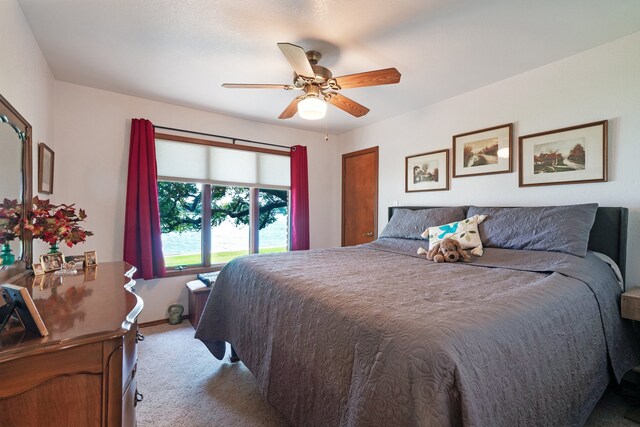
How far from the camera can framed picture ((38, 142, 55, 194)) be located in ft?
7.21

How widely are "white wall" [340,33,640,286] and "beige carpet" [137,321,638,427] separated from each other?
1.02m

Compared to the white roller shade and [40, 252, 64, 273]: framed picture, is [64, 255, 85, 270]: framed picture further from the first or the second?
the white roller shade

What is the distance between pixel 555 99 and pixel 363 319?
262 cm

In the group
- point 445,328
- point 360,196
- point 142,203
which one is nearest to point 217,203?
point 142,203

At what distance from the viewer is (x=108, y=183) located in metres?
3.07

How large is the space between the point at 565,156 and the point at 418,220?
4.25ft

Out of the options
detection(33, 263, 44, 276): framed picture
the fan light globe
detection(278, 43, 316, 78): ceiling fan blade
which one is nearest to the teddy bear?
the fan light globe

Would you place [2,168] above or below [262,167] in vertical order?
below

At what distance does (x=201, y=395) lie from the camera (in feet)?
6.56

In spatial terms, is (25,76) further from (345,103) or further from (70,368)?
(345,103)

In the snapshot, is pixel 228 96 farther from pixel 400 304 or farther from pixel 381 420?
pixel 381 420

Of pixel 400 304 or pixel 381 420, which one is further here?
pixel 400 304

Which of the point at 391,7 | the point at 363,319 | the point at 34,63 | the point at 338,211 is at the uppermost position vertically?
the point at 391,7

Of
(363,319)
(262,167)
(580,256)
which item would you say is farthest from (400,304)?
(262,167)
